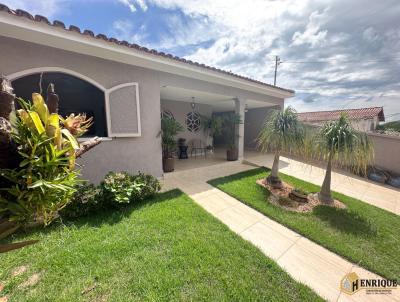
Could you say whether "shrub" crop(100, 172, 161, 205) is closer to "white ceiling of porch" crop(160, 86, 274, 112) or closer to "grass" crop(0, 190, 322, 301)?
"grass" crop(0, 190, 322, 301)

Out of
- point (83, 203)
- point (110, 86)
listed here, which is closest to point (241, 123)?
point (110, 86)

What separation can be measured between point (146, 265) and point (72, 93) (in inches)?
179

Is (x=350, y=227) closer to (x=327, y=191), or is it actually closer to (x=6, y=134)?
(x=327, y=191)

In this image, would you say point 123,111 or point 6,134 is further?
point 123,111

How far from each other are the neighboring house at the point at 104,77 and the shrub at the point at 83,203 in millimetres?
1094

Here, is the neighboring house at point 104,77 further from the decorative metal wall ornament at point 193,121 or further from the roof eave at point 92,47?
the decorative metal wall ornament at point 193,121

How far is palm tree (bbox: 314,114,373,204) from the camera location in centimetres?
Answer: 414

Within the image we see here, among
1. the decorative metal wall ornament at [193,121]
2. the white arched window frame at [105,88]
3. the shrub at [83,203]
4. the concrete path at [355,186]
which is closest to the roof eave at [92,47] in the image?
the white arched window frame at [105,88]

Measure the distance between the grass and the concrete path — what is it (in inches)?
192

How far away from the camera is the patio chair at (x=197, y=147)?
1007cm

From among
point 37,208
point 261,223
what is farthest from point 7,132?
point 261,223

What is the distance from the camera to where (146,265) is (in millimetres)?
2381

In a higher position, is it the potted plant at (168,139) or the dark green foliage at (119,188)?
the potted plant at (168,139)

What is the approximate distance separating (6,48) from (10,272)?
4100 millimetres
